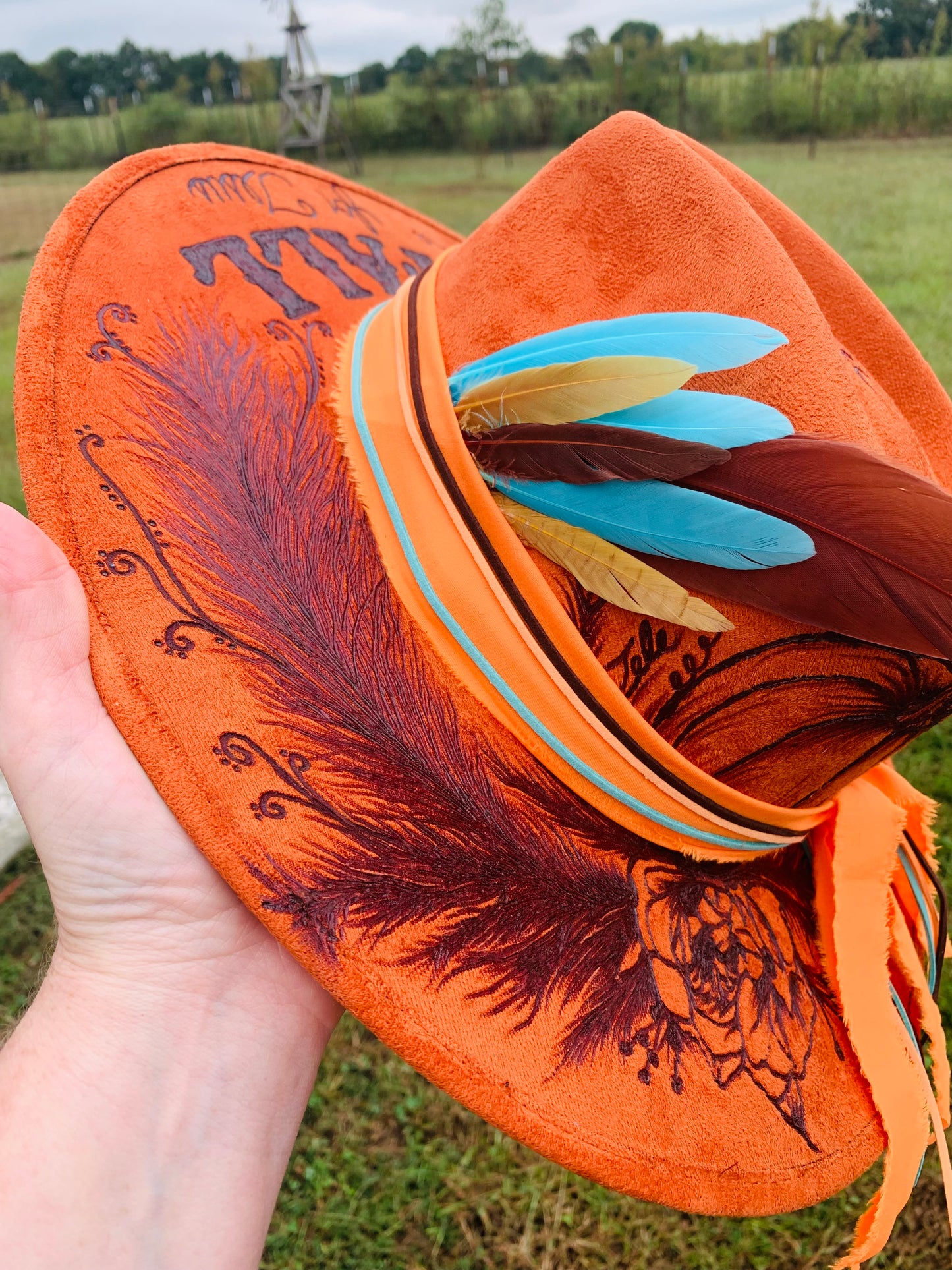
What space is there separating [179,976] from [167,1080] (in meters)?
0.09

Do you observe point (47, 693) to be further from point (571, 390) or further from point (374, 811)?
point (571, 390)

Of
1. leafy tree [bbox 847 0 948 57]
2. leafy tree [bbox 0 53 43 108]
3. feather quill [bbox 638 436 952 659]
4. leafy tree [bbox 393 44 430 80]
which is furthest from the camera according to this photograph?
leafy tree [bbox 393 44 430 80]

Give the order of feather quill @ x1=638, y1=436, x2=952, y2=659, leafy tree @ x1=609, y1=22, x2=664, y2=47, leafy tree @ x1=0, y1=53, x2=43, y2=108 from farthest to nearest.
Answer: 1. leafy tree @ x1=0, y1=53, x2=43, y2=108
2. leafy tree @ x1=609, y1=22, x2=664, y2=47
3. feather quill @ x1=638, y1=436, x2=952, y2=659

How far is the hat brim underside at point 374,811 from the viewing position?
67 centimetres

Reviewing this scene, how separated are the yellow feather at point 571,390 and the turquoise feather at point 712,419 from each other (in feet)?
0.04

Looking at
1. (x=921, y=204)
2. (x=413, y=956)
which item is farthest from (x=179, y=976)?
(x=921, y=204)

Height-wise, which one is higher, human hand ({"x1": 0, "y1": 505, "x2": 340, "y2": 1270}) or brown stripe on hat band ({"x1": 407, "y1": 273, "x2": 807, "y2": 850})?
brown stripe on hat band ({"x1": 407, "y1": 273, "x2": 807, "y2": 850})

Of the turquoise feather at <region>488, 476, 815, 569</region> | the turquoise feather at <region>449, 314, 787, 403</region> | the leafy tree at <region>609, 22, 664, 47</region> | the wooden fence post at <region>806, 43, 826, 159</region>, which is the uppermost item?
the leafy tree at <region>609, 22, 664, 47</region>

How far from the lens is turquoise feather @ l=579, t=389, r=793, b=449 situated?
64cm

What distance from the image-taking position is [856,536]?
0.63m

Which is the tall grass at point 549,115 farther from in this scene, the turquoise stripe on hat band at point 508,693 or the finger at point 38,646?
the finger at point 38,646

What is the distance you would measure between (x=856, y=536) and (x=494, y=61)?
8.33m

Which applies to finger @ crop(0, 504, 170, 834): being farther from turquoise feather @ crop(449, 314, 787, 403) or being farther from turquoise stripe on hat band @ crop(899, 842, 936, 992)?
turquoise stripe on hat band @ crop(899, 842, 936, 992)

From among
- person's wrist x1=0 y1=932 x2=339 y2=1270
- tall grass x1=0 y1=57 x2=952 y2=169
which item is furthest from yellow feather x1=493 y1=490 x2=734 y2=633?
tall grass x1=0 y1=57 x2=952 y2=169
